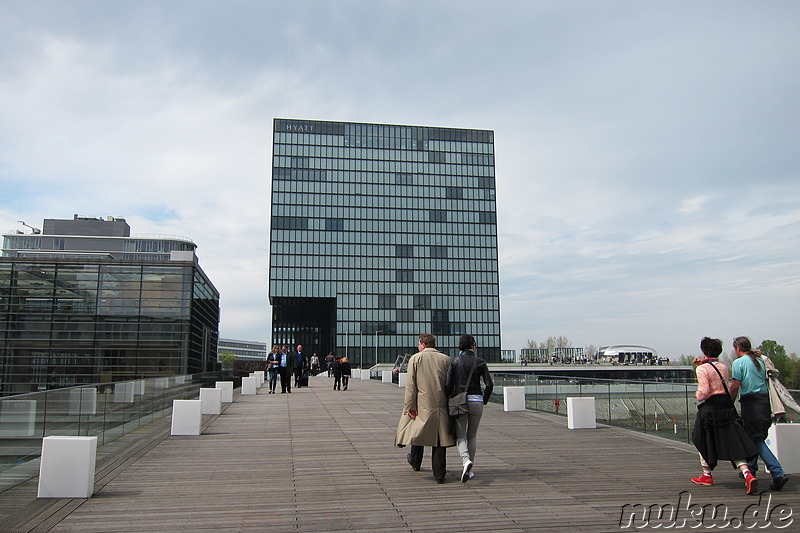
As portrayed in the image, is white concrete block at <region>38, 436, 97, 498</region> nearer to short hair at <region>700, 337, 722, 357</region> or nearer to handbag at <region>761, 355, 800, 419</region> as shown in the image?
short hair at <region>700, 337, 722, 357</region>

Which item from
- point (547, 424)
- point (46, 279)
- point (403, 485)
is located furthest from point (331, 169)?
point (403, 485)

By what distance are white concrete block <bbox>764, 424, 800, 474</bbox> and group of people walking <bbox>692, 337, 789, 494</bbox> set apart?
83 cm

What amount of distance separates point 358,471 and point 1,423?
4.39 metres

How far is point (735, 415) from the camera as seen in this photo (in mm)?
7984

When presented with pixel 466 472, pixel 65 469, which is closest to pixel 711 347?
pixel 466 472

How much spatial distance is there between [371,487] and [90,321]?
172 ft

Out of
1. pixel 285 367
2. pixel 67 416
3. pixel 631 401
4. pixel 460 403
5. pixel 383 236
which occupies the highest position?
pixel 383 236

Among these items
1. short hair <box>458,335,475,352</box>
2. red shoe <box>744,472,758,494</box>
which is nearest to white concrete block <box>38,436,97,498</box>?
short hair <box>458,335,475,352</box>

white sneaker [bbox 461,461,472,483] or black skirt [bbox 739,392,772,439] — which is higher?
black skirt [bbox 739,392,772,439]

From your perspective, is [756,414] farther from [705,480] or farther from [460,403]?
[460,403]

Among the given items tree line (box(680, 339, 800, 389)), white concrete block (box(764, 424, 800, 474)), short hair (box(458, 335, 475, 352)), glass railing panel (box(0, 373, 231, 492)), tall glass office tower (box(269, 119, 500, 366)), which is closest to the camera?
glass railing panel (box(0, 373, 231, 492))

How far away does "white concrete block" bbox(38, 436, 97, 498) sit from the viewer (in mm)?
7586

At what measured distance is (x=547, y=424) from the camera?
51.4 ft

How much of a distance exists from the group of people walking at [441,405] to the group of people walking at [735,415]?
2.54 meters
